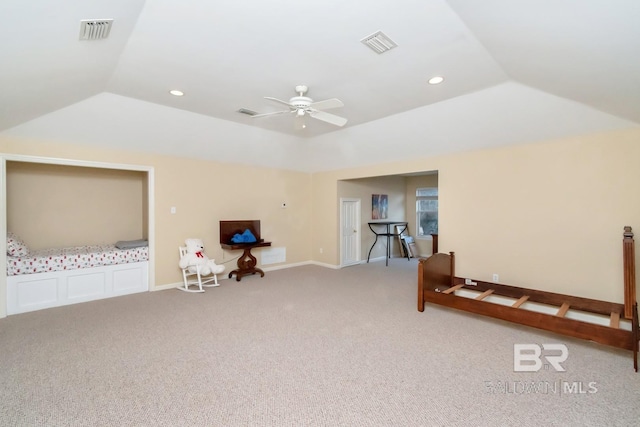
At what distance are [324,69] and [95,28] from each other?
1.95 meters

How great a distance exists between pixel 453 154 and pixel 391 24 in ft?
10.8

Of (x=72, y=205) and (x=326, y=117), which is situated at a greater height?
(x=326, y=117)

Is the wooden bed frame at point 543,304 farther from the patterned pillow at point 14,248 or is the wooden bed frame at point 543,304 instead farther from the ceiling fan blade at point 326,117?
the patterned pillow at point 14,248

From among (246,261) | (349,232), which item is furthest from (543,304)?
(246,261)

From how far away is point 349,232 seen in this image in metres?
7.63

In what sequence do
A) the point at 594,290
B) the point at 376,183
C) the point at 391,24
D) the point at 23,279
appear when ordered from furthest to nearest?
1. the point at 376,183
2. the point at 23,279
3. the point at 594,290
4. the point at 391,24

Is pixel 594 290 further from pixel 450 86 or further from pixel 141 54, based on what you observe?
pixel 141 54

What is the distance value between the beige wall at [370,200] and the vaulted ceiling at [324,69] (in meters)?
2.55

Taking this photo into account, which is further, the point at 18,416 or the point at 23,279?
the point at 23,279

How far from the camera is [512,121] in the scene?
3.93 metres

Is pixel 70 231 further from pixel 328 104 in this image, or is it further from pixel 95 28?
pixel 328 104

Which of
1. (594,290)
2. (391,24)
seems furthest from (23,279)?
(594,290)

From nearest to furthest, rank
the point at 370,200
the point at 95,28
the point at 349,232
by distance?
the point at 95,28 < the point at 349,232 < the point at 370,200

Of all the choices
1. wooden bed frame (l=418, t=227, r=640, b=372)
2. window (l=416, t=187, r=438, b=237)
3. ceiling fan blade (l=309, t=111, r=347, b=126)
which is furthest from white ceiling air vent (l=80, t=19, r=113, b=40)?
window (l=416, t=187, r=438, b=237)
